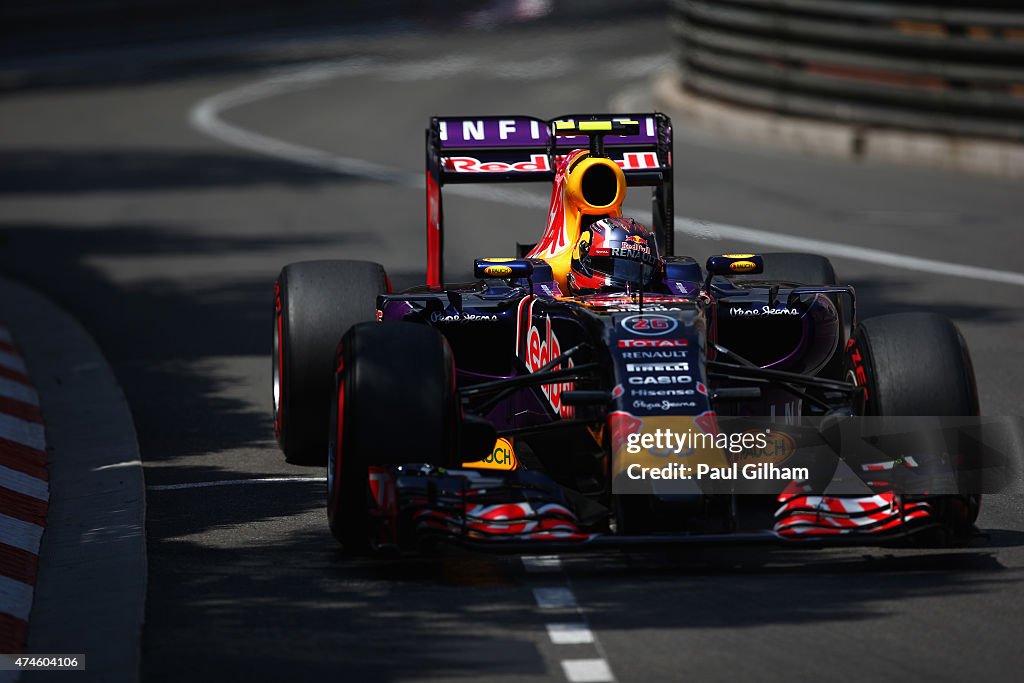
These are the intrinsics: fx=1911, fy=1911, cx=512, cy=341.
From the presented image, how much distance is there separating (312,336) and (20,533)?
1.87 metres

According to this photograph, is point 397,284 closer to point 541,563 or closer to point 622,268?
point 622,268

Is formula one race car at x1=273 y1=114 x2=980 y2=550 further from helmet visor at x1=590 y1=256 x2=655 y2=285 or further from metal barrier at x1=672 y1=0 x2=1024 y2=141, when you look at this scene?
metal barrier at x1=672 y1=0 x2=1024 y2=141

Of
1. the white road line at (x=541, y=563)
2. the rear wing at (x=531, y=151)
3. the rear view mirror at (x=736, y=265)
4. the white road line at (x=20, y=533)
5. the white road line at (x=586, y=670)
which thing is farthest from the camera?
the rear wing at (x=531, y=151)

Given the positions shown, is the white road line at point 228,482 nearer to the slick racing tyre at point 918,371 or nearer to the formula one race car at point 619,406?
the formula one race car at point 619,406

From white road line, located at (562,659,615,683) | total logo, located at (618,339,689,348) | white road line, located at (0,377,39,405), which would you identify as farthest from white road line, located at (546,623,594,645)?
white road line, located at (0,377,39,405)

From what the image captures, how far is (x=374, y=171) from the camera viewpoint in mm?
22875

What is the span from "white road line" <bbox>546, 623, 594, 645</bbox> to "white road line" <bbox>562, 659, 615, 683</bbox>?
0.20m

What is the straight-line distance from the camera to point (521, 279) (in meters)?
9.66

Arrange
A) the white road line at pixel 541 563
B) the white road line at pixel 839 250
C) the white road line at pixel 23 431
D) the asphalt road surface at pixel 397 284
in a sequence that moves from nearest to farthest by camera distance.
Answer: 1. the asphalt road surface at pixel 397 284
2. the white road line at pixel 541 563
3. the white road line at pixel 23 431
4. the white road line at pixel 839 250

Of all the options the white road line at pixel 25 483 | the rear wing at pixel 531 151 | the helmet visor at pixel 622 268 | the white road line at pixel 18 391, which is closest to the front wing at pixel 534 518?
the helmet visor at pixel 622 268

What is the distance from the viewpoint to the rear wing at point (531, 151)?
11195mm

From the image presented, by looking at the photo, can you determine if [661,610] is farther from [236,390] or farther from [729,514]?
[236,390]

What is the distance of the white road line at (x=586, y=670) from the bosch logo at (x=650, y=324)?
1821 millimetres

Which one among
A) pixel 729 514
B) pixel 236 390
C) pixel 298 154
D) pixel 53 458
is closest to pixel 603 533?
pixel 729 514
